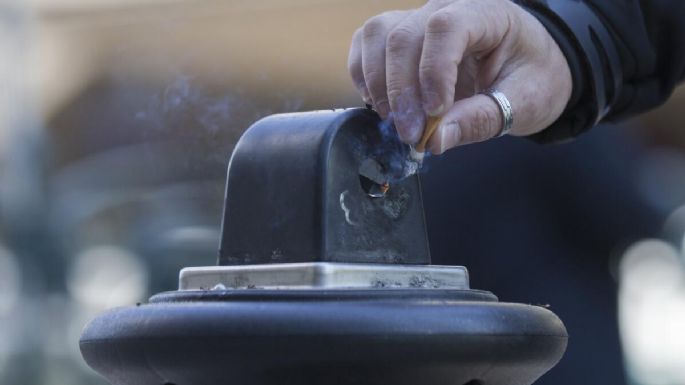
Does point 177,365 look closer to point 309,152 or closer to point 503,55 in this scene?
point 309,152

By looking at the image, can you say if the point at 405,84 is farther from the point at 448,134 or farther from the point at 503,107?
the point at 503,107

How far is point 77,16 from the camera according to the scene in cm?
500

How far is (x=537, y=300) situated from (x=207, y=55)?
2.96 ft

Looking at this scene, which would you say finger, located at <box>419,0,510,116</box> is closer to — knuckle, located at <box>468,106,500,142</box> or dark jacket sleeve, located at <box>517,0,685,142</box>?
knuckle, located at <box>468,106,500,142</box>

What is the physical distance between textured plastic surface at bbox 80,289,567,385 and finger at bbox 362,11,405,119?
0.94ft

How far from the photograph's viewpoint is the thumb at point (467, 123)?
4.28 feet

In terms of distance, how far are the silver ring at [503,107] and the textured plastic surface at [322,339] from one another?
0.34m

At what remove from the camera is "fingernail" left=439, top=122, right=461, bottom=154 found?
1.31 meters

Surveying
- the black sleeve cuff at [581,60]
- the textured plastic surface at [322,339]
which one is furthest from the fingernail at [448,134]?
the black sleeve cuff at [581,60]

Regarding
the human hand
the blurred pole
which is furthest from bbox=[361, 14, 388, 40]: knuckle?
the blurred pole

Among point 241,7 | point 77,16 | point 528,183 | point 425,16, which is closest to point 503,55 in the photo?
point 425,16

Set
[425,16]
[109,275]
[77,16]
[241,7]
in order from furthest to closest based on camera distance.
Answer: [109,275] < [77,16] < [241,7] < [425,16]

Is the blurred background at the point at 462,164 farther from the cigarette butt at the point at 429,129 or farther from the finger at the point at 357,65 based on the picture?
the cigarette butt at the point at 429,129

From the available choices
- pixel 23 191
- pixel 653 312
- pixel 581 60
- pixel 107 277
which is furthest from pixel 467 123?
pixel 23 191
